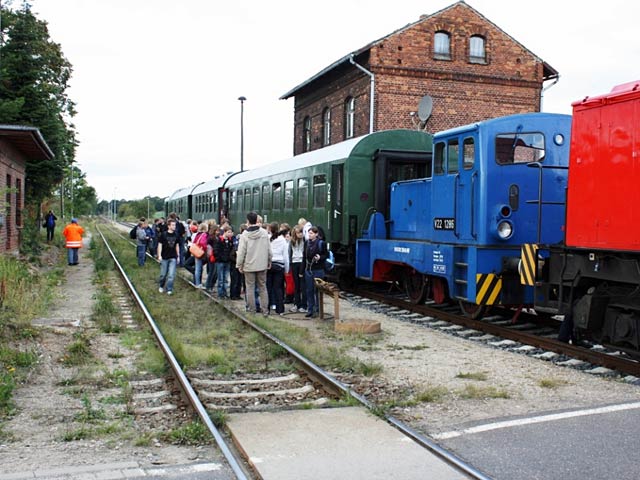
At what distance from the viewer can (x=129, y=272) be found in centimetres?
2116

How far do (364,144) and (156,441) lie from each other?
34.4 feet

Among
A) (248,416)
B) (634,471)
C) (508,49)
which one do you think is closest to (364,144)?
(248,416)

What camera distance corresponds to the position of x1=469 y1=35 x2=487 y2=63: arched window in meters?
29.0

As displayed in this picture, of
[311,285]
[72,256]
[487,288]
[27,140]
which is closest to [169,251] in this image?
[311,285]

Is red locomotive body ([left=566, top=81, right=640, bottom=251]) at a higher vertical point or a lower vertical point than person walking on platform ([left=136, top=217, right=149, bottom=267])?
higher

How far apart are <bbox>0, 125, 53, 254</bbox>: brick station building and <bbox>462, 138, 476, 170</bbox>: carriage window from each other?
449 inches

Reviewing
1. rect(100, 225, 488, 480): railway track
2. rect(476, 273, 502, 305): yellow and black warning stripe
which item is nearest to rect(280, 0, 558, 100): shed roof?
rect(476, 273, 502, 305): yellow and black warning stripe

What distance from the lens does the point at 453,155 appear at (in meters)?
11.4

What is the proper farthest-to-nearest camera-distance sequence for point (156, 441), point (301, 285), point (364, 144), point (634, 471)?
point (364, 144)
point (301, 285)
point (156, 441)
point (634, 471)

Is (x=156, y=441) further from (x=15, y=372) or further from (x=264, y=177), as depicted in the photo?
(x=264, y=177)

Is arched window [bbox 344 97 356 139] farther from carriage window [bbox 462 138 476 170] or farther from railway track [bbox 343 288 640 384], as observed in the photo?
carriage window [bbox 462 138 476 170]

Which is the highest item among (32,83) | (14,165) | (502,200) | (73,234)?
(32,83)

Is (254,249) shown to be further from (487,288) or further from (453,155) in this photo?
(487,288)

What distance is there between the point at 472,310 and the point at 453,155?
2.58m
